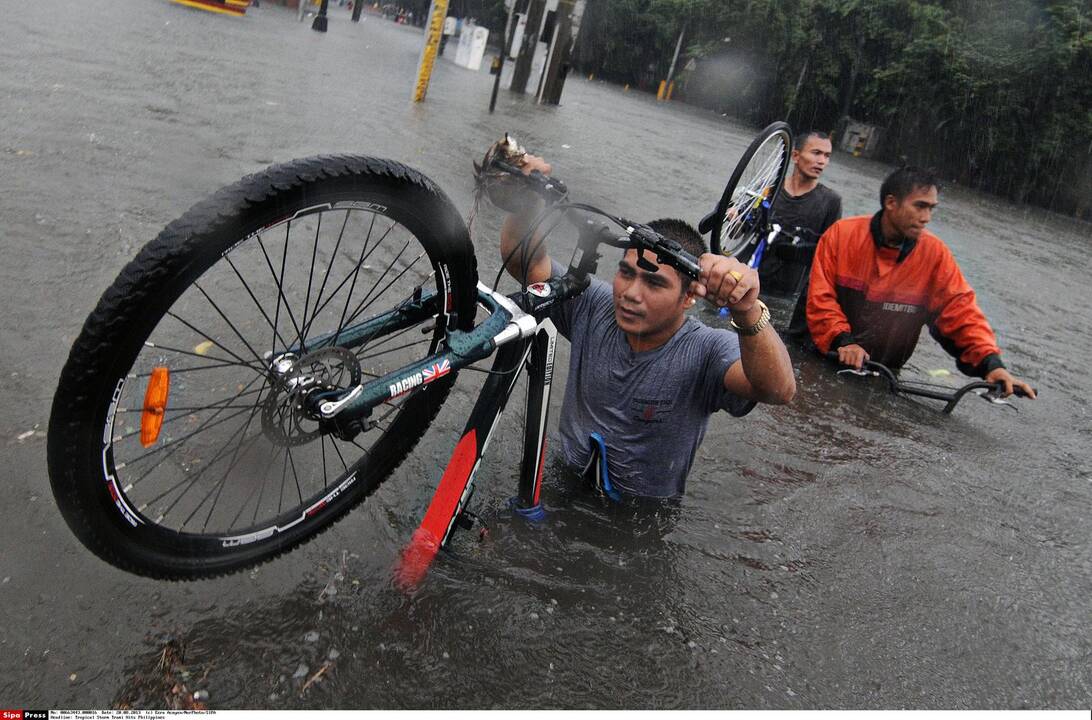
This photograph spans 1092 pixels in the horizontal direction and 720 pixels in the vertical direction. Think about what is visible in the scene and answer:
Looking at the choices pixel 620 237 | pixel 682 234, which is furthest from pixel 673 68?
pixel 620 237

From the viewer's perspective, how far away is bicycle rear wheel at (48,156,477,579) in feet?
5.94

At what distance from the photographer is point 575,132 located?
1541 centimetres

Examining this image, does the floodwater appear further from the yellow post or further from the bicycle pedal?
the yellow post

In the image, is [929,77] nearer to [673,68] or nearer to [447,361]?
[673,68]

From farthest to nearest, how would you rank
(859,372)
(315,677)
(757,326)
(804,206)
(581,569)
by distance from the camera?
(804,206), (859,372), (581,569), (757,326), (315,677)

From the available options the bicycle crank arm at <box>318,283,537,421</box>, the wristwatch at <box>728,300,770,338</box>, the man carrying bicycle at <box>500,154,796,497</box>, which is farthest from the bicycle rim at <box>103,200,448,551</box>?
the wristwatch at <box>728,300,770,338</box>

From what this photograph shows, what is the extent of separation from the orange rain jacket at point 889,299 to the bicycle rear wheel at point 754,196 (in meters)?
0.59

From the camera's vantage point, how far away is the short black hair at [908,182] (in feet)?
17.7

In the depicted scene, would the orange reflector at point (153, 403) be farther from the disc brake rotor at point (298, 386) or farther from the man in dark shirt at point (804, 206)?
the man in dark shirt at point (804, 206)

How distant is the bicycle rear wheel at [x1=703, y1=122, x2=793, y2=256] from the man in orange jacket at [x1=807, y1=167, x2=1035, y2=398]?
23.6 inches

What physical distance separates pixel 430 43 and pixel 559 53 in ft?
21.7

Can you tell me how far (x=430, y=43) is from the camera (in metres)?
12.7

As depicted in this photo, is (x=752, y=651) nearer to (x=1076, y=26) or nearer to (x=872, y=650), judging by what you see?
(x=872, y=650)

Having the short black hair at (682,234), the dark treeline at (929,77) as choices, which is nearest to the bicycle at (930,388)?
the short black hair at (682,234)
